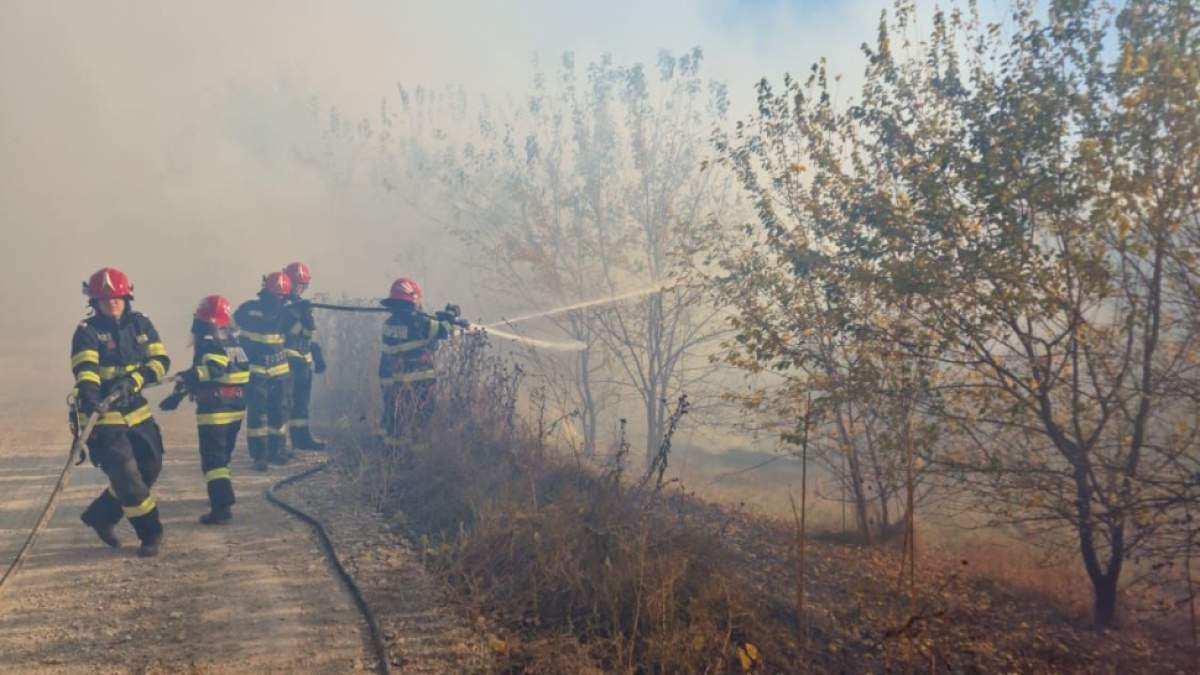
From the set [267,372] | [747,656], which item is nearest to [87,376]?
[267,372]

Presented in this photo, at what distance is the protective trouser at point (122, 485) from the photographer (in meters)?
5.04

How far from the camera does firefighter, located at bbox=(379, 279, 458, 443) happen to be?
7866 mm

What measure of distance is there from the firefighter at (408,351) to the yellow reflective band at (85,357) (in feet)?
10.1

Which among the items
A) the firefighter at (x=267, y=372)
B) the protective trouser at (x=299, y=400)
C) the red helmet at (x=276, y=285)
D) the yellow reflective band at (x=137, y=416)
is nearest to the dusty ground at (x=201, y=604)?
the yellow reflective band at (x=137, y=416)

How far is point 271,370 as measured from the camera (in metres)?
8.07

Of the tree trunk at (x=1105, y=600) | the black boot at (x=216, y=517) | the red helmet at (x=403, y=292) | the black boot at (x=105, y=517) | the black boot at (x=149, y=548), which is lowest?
the tree trunk at (x=1105, y=600)

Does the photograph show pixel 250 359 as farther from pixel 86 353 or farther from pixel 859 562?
pixel 859 562

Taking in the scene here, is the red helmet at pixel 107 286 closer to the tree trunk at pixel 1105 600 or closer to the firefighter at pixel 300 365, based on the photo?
the firefighter at pixel 300 365

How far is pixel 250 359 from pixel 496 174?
9.60 meters

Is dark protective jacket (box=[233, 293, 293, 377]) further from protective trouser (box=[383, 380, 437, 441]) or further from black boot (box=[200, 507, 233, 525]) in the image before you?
black boot (box=[200, 507, 233, 525])

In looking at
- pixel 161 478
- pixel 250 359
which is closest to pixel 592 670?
pixel 161 478

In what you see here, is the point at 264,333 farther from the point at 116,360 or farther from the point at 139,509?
the point at 139,509

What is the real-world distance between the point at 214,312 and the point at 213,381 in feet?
2.17

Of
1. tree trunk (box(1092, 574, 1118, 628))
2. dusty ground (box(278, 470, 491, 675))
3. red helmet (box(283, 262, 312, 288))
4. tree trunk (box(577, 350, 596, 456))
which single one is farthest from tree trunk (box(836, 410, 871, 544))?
red helmet (box(283, 262, 312, 288))
